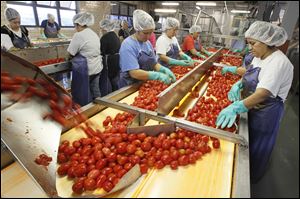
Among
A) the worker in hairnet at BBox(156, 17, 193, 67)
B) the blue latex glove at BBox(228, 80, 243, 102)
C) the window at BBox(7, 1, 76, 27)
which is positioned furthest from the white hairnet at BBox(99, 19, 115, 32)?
the window at BBox(7, 1, 76, 27)

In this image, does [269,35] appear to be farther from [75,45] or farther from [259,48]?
[75,45]

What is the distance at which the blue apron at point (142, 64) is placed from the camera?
2679 mm

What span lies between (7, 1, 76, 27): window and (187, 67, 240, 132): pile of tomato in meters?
7.82

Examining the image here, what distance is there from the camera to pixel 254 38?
2.03 meters

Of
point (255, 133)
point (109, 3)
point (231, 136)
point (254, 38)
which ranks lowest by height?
point (255, 133)

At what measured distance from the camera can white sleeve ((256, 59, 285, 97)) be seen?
1803 millimetres

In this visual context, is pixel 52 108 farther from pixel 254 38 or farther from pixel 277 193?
pixel 277 193

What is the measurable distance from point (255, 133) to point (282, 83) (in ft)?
1.94

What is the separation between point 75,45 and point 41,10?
21.5 ft

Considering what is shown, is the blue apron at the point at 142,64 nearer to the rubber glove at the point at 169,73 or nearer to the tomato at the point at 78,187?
the rubber glove at the point at 169,73

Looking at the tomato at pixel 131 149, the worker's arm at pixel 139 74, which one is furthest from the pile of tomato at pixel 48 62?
the tomato at pixel 131 149

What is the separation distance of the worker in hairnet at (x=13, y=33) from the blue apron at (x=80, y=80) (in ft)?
3.79

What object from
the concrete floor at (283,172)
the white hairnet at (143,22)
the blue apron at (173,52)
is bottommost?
the concrete floor at (283,172)

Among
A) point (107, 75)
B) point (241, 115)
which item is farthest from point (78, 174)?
point (107, 75)
